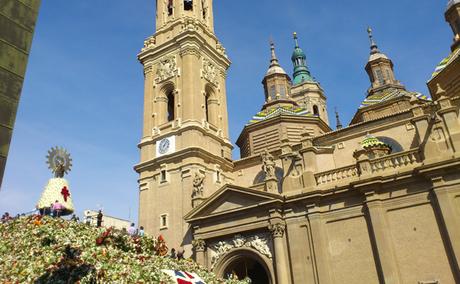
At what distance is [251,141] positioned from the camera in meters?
35.5

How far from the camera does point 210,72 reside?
33531 mm

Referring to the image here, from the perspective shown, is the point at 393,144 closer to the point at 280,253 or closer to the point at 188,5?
the point at 280,253

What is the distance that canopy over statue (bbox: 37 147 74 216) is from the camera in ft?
57.9

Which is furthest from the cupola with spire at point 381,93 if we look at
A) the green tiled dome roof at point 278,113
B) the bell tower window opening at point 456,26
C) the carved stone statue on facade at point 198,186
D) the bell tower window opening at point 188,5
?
the bell tower window opening at point 188,5

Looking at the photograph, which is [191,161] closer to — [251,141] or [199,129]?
[199,129]

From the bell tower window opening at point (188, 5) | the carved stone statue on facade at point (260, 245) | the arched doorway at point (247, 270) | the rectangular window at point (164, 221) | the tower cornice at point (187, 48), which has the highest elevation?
the bell tower window opening at point (188, 5)

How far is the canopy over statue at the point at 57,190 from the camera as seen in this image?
1764 cm

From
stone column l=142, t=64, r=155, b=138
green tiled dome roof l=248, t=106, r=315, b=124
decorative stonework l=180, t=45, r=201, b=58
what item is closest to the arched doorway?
stone column l=142, t=64, r=155, b=138

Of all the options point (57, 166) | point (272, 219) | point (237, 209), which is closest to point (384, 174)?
point (272, 219)

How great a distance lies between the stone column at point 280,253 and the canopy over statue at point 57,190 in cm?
1007

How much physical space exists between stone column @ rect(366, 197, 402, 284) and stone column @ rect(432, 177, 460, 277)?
2.44m

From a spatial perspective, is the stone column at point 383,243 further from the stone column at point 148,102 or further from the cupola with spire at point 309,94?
the cupola with spire at point 309,94

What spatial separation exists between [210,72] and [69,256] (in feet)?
77.0

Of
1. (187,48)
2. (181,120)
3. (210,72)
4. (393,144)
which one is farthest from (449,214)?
(187,48)
